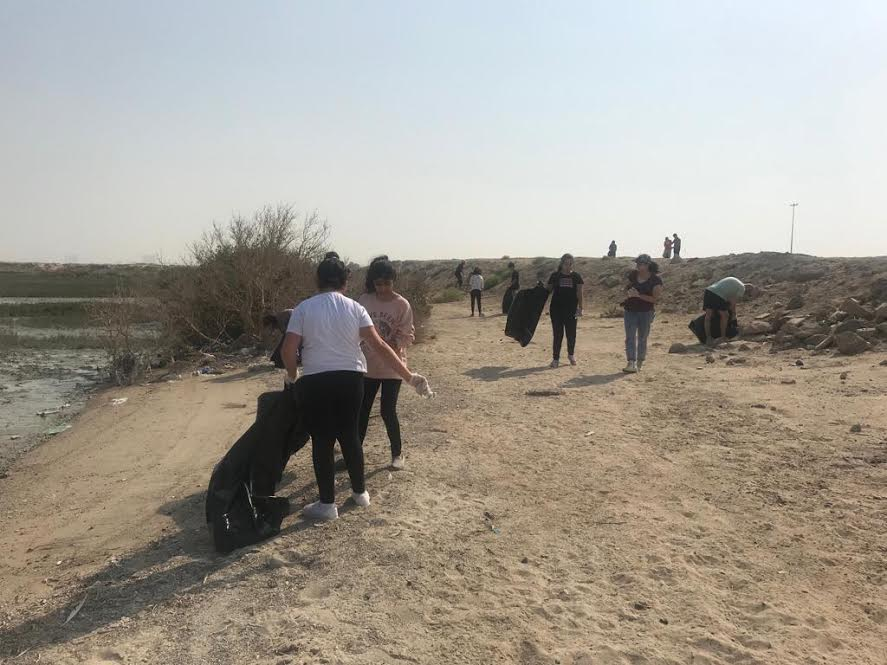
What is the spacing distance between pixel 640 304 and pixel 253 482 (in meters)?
6.78

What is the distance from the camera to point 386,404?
5105mm

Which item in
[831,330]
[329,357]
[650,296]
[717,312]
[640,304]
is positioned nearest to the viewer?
[329,357]

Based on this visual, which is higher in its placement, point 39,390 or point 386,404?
point 386,404

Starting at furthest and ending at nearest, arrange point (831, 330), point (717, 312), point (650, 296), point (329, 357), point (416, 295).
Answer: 1. point (416, 295)
2. point (717, 312)
3. point (831, 330)
4. point (650, 296)
5. point (329, 357)

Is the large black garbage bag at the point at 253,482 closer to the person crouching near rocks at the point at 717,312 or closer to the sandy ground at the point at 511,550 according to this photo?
the sandy ground at the point at 511,550

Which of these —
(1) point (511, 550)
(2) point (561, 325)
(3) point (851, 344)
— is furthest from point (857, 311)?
(1) point (511, 550)

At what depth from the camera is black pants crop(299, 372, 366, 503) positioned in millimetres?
3896

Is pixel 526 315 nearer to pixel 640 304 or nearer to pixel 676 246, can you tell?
pixel 640 304

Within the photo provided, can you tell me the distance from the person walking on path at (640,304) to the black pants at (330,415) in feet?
20.3

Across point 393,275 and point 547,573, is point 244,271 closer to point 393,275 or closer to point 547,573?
point 393,275

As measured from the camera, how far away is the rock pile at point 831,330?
33.5 feet

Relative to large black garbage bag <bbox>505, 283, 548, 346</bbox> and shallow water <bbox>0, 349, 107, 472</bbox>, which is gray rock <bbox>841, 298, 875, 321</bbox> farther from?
shallow water <bbox>0, 349, 107, 472</bbox>

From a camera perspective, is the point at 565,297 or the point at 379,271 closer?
the point at 379,271

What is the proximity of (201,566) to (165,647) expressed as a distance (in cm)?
79
